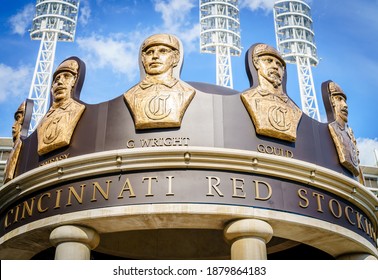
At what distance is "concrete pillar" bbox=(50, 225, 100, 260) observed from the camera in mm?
16094

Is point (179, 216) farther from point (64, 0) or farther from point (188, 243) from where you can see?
point (64, 0)

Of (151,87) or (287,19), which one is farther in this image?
(287,19)

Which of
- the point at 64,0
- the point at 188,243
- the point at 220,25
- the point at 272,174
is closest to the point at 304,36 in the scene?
the point at 220,25

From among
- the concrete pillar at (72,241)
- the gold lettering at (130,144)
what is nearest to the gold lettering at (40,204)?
the concrete pillar at (72,241)

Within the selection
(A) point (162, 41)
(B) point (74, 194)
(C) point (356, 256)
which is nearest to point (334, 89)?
(C) point (356, 256)

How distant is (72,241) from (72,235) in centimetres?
18

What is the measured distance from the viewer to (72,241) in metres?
16.4

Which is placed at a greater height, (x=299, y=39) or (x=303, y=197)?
(x=299, y=39)

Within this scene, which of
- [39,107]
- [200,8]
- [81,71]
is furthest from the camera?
[200,8]

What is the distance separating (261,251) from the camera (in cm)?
1581

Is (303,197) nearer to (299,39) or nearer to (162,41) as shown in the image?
(162,41)

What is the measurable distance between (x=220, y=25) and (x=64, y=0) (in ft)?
61.3

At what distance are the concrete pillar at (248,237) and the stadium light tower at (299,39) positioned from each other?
51.0 meters

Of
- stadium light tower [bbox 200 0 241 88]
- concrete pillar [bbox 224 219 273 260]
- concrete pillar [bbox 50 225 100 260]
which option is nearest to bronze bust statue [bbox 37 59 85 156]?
concrete pillar [bbox 50 225 100 260]
